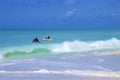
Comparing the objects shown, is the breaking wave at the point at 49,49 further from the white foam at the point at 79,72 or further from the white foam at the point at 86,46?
the white foam at the point at 79,72

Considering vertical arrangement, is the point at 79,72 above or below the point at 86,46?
below

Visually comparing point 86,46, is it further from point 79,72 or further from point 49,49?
point 79,72

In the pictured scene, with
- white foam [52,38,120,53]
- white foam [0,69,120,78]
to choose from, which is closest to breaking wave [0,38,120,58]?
white foam [52,38,120,53]

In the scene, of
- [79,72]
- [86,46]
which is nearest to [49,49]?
[86,46]

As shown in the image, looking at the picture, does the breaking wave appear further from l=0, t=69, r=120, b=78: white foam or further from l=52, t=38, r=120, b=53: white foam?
l=0, t=69, r=120, b=78: white foam

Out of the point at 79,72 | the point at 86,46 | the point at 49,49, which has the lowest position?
the point at 79,72

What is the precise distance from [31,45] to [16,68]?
6.05 metres

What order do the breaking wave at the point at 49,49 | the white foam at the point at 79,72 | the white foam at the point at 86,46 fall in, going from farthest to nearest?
the white foam at the point at 86,46 < the breaking wave at the point at 49,49 < the white foam at the point at 79,72

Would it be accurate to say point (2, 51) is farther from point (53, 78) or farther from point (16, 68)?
point (53, 78)

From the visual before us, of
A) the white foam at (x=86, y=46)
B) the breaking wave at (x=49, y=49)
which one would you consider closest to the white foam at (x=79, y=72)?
the breaking wave at (x=49, y=49)

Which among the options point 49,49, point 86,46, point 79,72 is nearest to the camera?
point 79,72

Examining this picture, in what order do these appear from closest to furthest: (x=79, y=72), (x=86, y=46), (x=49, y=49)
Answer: (x=79, y=72) → (x=49, y=49) → (x=86, y=46)

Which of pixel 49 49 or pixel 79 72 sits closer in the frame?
pixel 79 72

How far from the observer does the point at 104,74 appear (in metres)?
7.61
